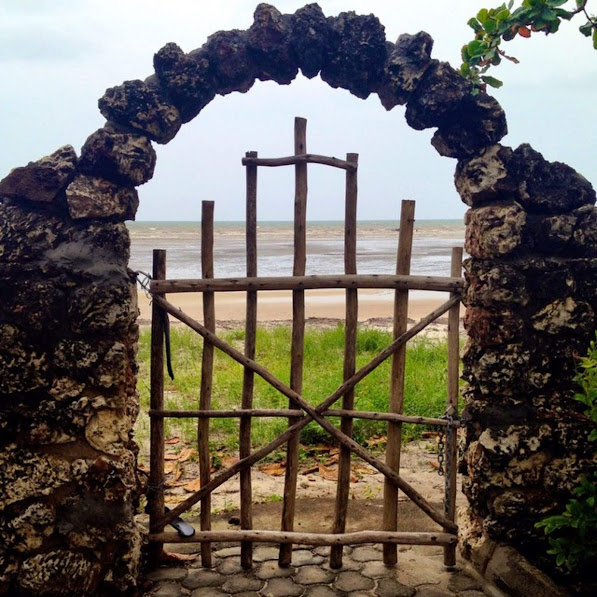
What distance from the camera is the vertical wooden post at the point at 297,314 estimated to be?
3.94 m

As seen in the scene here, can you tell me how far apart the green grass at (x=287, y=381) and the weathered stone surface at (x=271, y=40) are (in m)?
3.49

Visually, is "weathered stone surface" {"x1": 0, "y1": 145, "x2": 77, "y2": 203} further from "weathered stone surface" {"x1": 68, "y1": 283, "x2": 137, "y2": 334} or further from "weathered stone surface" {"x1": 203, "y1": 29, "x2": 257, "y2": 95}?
"weathered stone surface" {"x1": 203, "y1": 29, "x2": 257, "y2": 95}

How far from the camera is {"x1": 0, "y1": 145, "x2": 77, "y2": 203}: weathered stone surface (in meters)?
3.56

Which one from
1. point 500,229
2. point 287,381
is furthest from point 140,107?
point 287,381

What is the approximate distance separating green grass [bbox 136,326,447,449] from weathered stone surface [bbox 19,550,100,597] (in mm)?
2541

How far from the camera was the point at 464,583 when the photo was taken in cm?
391

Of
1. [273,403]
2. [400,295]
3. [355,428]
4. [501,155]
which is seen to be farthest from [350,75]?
[273,403]

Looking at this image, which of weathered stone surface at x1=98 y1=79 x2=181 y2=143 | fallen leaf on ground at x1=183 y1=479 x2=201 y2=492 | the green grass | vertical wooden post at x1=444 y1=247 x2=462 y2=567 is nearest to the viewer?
weathered stone surface at x1=98 y1=79 x2=181 y2=143

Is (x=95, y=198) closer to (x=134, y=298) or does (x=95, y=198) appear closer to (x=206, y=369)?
(x=134, y=298)

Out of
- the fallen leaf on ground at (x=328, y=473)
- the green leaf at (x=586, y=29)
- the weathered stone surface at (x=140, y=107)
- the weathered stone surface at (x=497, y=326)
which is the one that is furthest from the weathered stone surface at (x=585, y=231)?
the fallen leaf on ground at (x=328, y=473)

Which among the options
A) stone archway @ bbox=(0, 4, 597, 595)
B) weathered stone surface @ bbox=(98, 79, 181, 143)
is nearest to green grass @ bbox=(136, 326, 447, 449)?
stone archway @ bbox=(0, 4, 597, 595)

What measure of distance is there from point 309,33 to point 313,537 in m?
2.94

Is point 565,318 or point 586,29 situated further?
point 565,318

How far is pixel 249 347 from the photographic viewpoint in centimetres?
402
